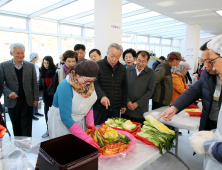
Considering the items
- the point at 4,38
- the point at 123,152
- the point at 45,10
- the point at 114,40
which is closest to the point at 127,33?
the point at 45,10

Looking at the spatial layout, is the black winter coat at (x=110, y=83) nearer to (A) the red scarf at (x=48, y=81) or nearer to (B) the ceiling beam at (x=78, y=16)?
(A) the red scarf at (x=48, y=81)

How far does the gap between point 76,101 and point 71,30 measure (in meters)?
7.99

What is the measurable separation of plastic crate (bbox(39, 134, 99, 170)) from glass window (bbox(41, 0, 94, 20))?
5.43 metres

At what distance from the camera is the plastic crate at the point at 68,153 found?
32.6 inches

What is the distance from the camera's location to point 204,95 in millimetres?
1681

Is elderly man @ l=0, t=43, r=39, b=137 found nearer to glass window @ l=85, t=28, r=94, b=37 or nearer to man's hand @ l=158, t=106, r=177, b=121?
man's hand @ l=158, t=106, r=177, b=121

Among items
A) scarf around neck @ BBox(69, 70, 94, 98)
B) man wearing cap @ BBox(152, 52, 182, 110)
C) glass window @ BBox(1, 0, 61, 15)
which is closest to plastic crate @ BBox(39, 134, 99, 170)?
scarf around neck @ BBox(69, 70, 94, 98)

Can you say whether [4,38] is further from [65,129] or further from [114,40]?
[65,129]

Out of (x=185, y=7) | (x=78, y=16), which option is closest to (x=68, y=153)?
(x=185, y=7)

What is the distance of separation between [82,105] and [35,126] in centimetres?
283

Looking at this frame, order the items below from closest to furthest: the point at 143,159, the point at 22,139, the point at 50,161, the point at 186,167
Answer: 1. the point at 50,161
2. the point at 22,139
3. the point at 143,159
4. the point at 186,167

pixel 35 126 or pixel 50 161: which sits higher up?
pixel 50 161

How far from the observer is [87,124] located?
5.55ft

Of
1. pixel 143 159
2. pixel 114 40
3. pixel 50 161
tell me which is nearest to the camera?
pixel 50 161
